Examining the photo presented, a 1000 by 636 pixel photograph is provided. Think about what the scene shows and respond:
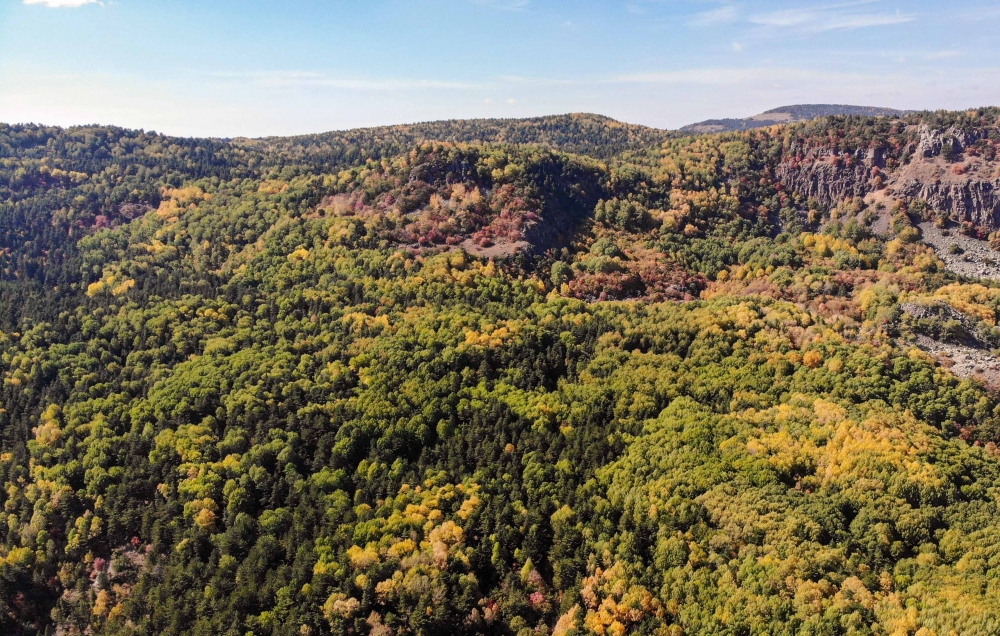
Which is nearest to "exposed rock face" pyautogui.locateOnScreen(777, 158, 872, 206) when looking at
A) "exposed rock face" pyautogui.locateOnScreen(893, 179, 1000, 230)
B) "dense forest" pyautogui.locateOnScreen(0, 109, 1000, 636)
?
"exposed rock face" pyautogui.locateOnScreen(893, 179, 1000, 230)

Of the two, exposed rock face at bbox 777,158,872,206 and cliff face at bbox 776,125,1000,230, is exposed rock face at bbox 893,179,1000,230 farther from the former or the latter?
exposed rock face at bbox 777,158,872,206

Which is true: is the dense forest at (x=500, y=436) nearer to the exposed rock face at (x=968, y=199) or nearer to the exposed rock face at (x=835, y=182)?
the exposed rock face at (x=968, y=199)

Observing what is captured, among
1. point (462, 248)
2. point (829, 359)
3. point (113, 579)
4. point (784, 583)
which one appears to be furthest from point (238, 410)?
point (829, 359)

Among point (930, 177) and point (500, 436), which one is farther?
point (930, 177)

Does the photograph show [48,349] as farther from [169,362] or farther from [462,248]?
[462,248]

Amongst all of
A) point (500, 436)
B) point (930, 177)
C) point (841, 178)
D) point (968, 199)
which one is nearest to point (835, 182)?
point (841, 178)

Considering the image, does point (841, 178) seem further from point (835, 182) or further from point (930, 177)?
point (930, 177)

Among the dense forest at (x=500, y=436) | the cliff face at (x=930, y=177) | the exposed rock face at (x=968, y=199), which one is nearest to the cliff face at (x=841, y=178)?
the cliff face at (x=930, y=177)
